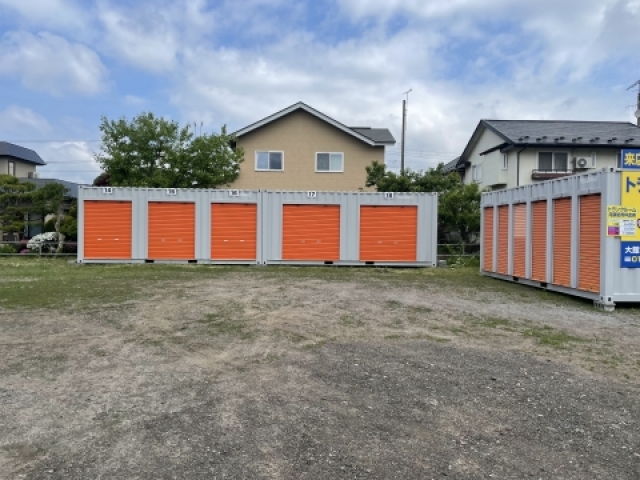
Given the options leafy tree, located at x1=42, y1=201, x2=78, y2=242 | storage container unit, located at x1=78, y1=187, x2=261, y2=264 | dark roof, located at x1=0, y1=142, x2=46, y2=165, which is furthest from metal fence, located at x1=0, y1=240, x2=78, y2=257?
dark roof, located at x1=0, y1=142, x2=46, y2=165

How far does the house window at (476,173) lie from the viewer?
33.1m

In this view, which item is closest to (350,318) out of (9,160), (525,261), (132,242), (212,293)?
(212,293)

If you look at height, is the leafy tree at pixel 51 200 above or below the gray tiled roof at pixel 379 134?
below

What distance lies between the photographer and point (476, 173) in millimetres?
33969

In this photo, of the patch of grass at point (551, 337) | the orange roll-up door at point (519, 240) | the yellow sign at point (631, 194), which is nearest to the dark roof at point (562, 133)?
the orange roll-up door at point (519, 240)

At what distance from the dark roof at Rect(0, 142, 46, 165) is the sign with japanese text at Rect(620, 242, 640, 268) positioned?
4437 cm

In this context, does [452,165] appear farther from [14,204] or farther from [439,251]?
[14,204]

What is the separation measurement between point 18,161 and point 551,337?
47.0 m

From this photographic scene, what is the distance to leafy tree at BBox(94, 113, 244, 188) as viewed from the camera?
22.3 metres

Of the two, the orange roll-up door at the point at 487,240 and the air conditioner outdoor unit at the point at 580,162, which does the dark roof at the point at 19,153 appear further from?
the air conditioner outdoor unit at the point at 580,162

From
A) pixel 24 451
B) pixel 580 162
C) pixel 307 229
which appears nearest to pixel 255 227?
pixel 307 229

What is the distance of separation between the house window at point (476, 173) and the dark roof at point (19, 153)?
35722mm

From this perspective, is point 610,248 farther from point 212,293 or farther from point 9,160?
point 9,160

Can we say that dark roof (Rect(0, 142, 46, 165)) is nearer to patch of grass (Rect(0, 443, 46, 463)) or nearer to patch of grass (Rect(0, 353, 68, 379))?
Answer: patch of grass (Rect(0, 353, 68, 379))
